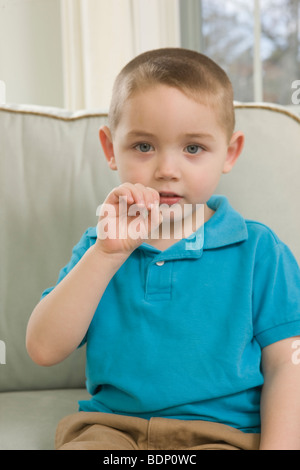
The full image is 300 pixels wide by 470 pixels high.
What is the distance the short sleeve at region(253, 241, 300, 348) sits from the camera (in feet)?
2.91

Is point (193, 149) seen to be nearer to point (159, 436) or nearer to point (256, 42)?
point (159, 436)

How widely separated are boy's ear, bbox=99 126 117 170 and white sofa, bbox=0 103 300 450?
20 cm

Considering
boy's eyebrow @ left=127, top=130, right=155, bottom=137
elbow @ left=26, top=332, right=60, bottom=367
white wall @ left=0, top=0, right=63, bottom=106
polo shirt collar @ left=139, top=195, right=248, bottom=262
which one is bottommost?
elbow @ left=26, top=332, right=60, bottom=367

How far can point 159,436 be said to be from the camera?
0.86m

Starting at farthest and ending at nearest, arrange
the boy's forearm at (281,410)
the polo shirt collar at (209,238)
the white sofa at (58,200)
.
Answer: the white sofa at (58,200) < the polo shirt collar at (209,238) < the boy's forearm at (281,410)

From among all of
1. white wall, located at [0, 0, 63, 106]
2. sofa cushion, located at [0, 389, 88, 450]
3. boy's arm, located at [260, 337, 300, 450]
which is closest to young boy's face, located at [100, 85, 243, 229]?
boy's arm, located at [260, 337, 300, 450]

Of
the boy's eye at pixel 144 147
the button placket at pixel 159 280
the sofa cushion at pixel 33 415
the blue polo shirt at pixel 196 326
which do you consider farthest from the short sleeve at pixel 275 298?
the sofa cushion at pixel 33 415

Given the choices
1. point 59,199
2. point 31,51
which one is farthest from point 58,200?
point 31,51

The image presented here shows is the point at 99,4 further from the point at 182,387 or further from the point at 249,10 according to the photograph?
the point at 182,387

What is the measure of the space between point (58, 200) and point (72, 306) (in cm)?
39

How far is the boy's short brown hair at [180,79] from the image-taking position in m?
0.90

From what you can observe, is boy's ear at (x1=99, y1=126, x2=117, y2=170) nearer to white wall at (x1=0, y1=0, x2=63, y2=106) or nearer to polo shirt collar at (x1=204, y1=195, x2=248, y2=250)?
polo shirt collar at (x1=204, y1=195, x2=248, y2=250)

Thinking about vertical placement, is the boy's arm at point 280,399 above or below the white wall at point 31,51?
below

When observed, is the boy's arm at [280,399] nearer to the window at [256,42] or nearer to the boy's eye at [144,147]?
the boy's eye at [144,147]
